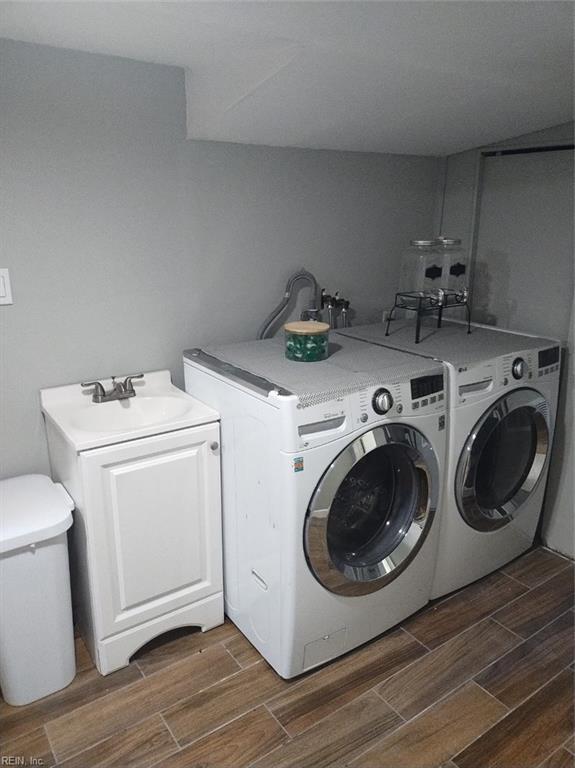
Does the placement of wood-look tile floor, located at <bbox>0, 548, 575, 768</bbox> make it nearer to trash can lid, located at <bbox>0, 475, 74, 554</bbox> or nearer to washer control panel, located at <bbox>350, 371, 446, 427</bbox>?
trash can lid, located at <bbox>0, 475, 74, 554</bbox>

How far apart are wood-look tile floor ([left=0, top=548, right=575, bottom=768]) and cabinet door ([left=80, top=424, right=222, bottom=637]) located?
0.21 metres

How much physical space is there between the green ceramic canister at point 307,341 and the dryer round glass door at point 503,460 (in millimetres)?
613

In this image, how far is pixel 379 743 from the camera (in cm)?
160

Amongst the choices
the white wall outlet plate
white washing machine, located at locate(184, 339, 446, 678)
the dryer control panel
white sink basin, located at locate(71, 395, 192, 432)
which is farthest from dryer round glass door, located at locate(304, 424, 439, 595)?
the white wall outlet plate

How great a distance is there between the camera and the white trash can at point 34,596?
1589 millimetres

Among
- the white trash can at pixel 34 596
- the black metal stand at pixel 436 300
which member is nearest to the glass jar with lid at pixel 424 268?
the black metal stand at pixel 436 300

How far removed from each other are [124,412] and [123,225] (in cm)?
64

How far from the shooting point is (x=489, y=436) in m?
2.12

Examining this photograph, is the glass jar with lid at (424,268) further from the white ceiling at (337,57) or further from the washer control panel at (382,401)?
the washer control panel at (382,401)

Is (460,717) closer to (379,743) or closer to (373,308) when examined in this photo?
(379,743)

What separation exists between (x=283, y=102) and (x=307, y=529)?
1339mm

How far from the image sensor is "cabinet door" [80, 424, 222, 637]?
1.69 m

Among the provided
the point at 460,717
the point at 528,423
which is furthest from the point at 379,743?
the point at 528,423

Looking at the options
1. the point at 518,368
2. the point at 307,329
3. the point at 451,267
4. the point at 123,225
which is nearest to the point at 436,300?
the point at 451,267
